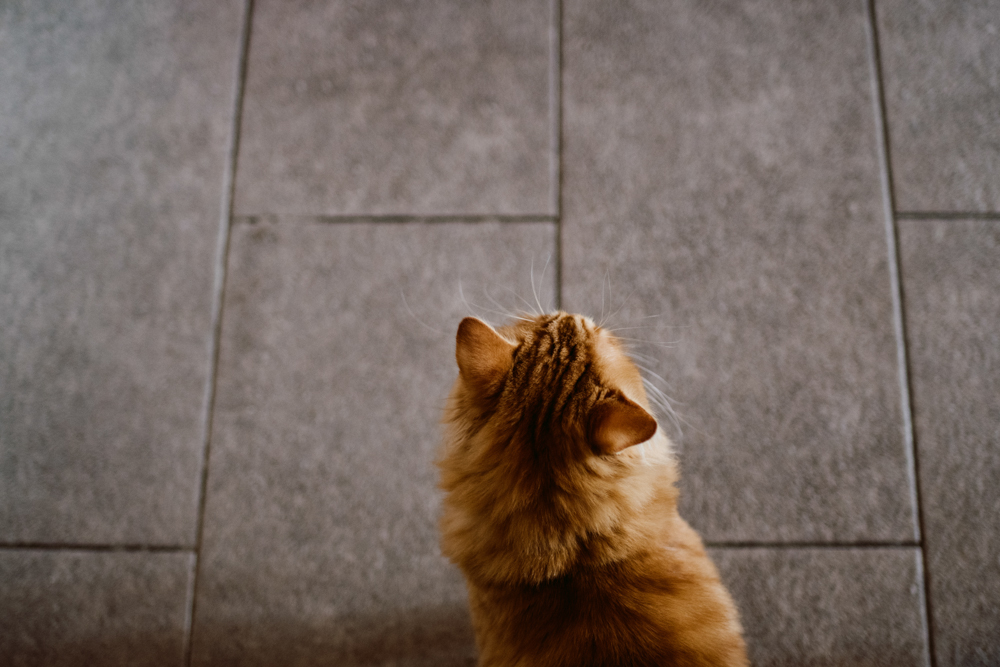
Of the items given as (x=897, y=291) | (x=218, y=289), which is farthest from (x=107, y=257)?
(x=897, y=291)

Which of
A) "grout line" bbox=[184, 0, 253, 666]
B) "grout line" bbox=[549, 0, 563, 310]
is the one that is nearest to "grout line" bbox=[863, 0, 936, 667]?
"grout line" bbox=[549, 0, 563, 310]

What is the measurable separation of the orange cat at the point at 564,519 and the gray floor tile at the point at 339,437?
0.40 metres

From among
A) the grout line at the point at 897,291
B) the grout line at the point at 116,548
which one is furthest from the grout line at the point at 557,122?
the grout line at the point at 116,548

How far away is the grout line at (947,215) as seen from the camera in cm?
133

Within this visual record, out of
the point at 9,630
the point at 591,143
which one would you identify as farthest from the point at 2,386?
the point at 591,143

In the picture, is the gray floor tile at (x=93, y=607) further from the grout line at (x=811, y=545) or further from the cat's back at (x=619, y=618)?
the grout line at (x=811, y=545)

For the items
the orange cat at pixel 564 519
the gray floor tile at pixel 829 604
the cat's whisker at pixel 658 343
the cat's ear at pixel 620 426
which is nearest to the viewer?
the cat's ear at pixel 620 426

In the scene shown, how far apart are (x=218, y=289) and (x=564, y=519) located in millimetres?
969

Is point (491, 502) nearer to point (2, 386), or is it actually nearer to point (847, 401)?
point (847, 401)

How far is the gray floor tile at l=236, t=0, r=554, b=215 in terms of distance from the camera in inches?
53.9

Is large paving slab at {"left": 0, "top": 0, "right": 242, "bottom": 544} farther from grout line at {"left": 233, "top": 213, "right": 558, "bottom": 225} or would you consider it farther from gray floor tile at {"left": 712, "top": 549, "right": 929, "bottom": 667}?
gray floor tile at {"left": 712, "top": 549, "right": 929, "bottom": 667}

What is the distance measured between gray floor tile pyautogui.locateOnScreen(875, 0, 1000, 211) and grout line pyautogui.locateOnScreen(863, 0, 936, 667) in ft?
0.05

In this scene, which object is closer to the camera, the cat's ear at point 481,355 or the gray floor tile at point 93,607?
the cat's ear at point 481,355

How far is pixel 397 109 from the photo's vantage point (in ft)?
4.62
